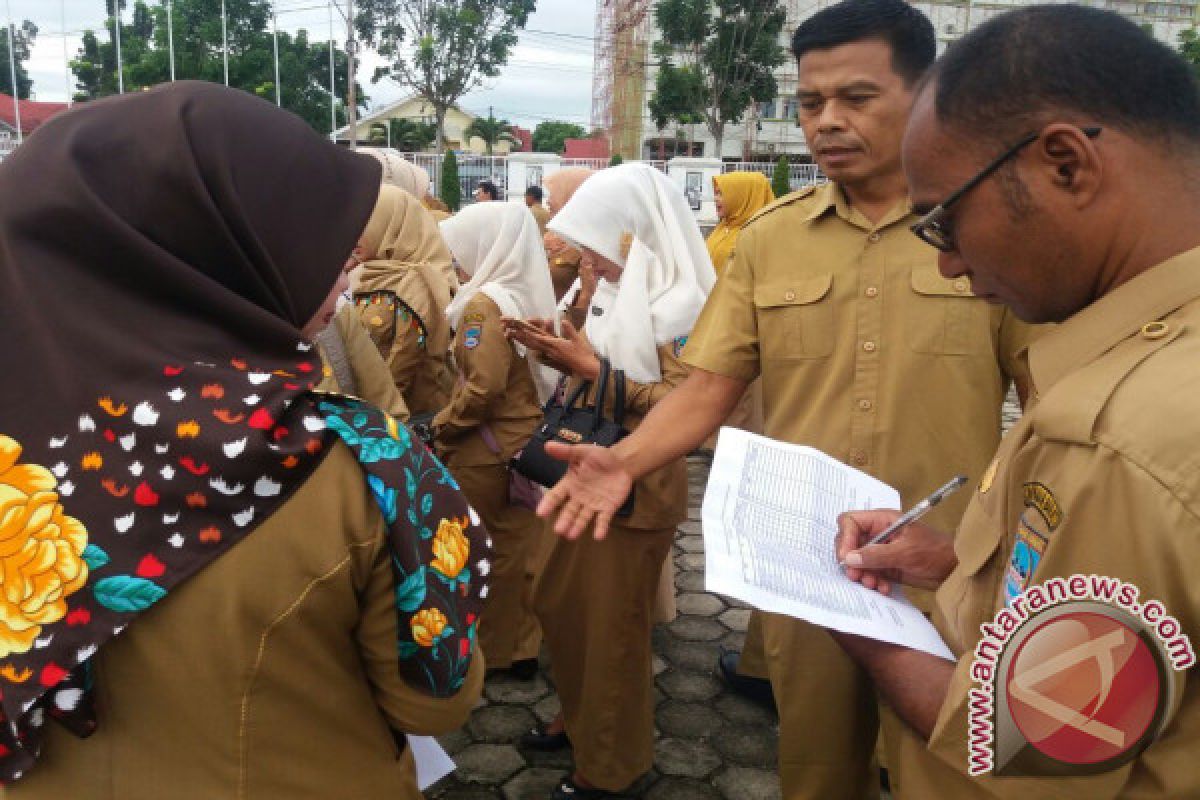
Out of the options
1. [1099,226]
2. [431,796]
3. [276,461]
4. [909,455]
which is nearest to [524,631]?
[431,796]

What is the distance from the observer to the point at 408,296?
3410 mm

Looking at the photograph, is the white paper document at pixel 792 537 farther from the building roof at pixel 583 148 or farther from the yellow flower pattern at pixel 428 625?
the building roof at pixel 583 148

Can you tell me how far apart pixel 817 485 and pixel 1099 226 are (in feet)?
2.46

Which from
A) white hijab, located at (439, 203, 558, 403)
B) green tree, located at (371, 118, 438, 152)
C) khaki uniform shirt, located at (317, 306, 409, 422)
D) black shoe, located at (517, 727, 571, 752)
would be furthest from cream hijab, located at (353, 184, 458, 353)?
green tree, located at (371, 118, 438, 152)

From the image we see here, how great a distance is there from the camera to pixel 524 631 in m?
3.27

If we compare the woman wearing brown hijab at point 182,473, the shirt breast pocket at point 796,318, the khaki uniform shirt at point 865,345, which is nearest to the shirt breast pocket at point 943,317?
the khaki uniform shirt at point 865,345

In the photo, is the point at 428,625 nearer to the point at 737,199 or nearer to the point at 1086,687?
the point at 1086,687

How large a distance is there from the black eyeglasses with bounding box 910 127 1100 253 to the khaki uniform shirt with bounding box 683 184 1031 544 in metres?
0.79

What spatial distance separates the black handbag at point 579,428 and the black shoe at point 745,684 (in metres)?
1.13

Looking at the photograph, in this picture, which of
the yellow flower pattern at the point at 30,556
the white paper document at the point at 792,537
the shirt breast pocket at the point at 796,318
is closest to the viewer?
the yellow flower pattern at the point at 30,556

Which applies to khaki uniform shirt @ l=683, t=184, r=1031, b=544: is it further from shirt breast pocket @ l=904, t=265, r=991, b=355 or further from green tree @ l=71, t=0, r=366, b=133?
green tree @ l=71, t=0, r=366, b=133

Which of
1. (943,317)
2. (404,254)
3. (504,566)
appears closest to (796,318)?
(943,317)

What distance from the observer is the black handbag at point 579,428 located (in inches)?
93.1

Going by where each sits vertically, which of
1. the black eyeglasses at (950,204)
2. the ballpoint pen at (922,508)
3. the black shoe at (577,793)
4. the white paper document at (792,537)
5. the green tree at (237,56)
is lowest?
the black shoe at (577,793)
